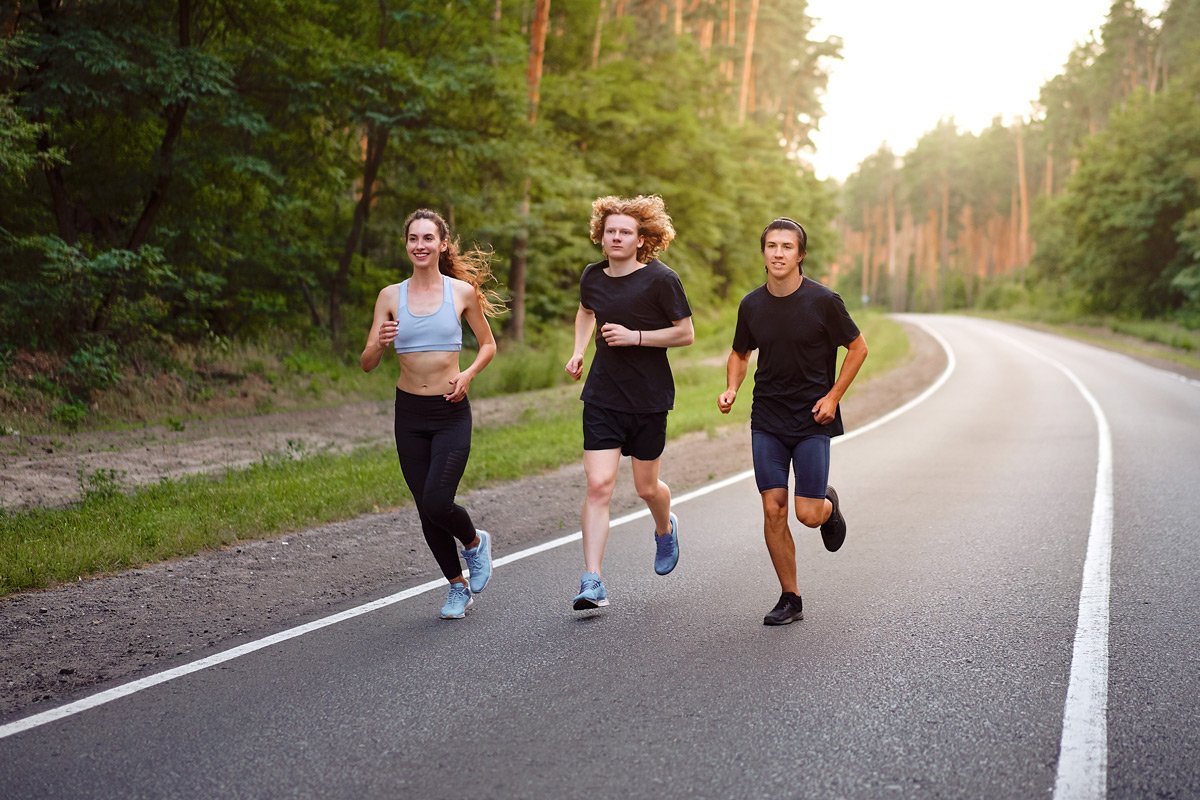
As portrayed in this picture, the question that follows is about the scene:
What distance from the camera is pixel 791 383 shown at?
5082 millimetres

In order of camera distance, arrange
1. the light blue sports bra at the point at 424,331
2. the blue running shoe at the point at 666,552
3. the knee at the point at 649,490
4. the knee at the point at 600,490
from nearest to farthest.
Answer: the light blue sports bra at the point at 424,331, the knee at the point at 600,490, the knee at the point at 649,490, the blue running shoe at the point at 666,552

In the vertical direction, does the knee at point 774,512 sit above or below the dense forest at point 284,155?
below

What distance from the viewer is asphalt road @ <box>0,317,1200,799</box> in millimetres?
3330

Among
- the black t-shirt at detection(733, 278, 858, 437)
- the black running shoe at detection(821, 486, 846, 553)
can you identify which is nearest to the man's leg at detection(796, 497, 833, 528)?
the black running shoe at detection(821, 486, 846, 553)

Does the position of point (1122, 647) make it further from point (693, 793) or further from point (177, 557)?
point (177, 557)

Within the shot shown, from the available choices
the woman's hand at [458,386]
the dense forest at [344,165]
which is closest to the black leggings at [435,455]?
the woman's hand at [458,386]

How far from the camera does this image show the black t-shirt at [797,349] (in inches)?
197

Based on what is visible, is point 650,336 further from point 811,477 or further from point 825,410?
point 811,477

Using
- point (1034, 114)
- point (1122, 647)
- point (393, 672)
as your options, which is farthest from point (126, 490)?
point (1034, 114)

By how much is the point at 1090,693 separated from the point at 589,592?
8.17ft

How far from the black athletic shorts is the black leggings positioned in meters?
0.69

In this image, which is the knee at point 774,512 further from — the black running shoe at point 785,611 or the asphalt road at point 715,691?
the asphalt road at point 715,691

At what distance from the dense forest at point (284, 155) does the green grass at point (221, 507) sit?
5.24 meters

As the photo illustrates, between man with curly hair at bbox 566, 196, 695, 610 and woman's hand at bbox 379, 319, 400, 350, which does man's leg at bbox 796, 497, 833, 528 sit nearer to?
man with curly hair at bbox 566, 196, 695, 610
